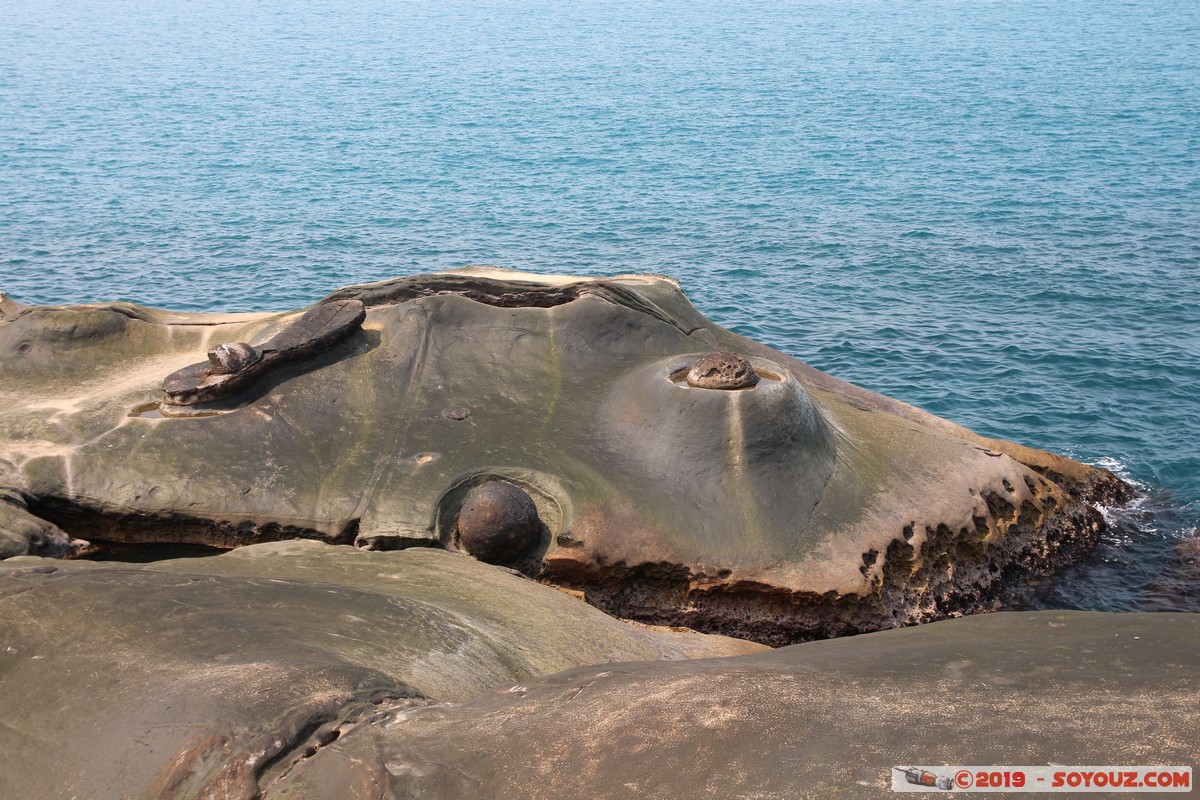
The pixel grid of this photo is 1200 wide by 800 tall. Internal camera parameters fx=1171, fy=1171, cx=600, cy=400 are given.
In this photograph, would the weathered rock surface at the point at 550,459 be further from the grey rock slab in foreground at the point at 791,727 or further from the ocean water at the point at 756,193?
the grey rock slab in foreground at the point at 791,727

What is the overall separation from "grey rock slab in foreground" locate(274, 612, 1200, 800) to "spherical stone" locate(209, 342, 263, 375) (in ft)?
17.3

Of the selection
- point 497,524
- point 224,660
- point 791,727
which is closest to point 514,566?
point 497,524

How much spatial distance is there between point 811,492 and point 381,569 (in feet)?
11.8

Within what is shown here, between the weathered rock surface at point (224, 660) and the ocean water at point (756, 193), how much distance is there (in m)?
5.88

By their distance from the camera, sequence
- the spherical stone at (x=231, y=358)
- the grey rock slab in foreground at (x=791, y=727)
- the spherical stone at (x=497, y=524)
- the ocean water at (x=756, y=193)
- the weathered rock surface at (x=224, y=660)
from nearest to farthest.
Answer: the grey rock slab in foreground at (x=791, y=727) < the weathered rock surface at (x=224, y=660) < the spherical stone at (x=497, y=524) < the spherical stone at (x=231, y=358) < the ocean water at (x=756, y=193)

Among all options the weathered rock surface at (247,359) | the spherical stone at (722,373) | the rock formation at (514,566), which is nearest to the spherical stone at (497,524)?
the rock formation at (514,566)

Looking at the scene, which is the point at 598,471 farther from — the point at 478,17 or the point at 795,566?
the point at 478,17

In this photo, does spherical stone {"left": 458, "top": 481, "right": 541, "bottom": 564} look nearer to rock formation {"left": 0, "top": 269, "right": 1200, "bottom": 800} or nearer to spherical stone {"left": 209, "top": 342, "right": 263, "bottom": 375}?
rock formation {"left": 0, "top": 269, "right": 1200, "bottom": 800}

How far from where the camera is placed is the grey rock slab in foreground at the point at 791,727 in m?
4.12

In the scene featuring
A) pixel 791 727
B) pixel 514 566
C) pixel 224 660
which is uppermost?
pixel 791 727

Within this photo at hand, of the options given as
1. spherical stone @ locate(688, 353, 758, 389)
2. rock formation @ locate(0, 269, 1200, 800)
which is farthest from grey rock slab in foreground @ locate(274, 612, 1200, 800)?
spherical stone @ locate(688, 353, 758, 389)

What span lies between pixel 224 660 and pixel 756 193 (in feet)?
88.7

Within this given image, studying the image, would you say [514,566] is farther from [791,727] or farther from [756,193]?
[756,193]

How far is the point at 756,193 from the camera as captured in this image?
102 ft
